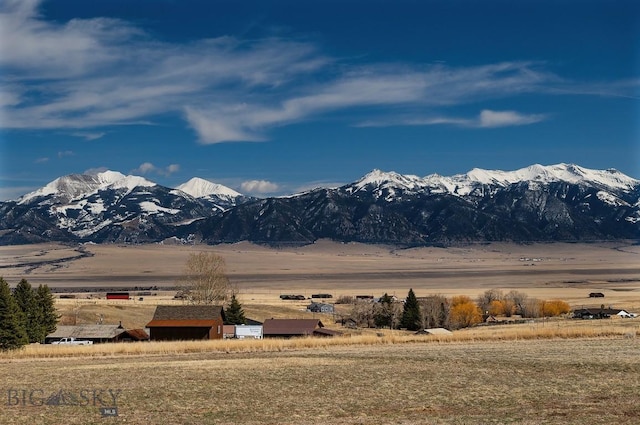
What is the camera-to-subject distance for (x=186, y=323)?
264 ft

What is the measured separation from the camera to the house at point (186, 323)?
79438mm

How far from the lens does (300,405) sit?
83.8 feet

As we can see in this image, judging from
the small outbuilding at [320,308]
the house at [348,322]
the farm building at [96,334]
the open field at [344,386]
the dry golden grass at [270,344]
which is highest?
the open field at [344,386]

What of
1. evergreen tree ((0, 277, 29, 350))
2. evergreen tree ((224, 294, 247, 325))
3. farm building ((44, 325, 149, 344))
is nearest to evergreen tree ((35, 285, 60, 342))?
farm building ((44, 325, 149, 344))

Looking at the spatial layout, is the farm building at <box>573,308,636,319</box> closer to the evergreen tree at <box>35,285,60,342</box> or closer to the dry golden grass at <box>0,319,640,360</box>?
the dry golden grass at <box>0,319,640,360</box>

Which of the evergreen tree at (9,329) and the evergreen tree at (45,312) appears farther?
the evergreen tree at (45,312)

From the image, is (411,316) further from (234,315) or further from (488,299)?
(488,299)

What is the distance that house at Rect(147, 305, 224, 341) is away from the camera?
79.4m

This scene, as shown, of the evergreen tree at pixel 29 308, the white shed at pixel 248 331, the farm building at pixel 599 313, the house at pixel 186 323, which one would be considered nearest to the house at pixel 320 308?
the white shed at pixel 248 331

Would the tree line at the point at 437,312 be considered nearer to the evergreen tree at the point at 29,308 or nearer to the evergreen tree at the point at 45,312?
the evergreen tree at the point at 45,312

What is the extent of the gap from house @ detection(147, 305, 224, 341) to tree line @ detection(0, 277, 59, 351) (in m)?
10.7

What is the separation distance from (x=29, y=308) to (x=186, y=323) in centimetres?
1562
